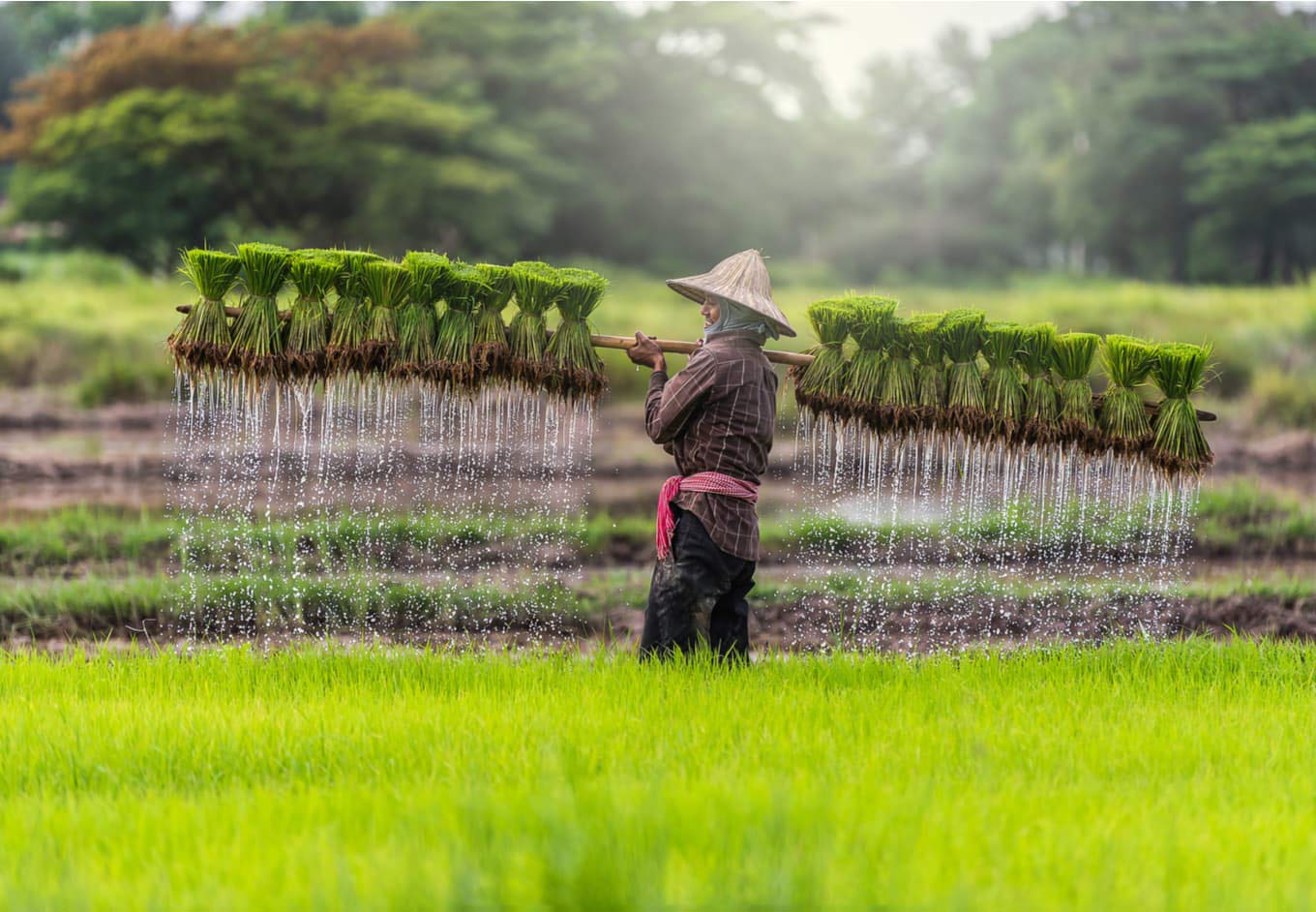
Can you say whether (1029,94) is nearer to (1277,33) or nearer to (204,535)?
(1277,33)

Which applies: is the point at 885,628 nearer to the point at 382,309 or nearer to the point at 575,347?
the point at 575,347

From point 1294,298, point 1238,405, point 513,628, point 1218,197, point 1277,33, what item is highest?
point 1277,33

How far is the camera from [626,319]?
22.3 meters

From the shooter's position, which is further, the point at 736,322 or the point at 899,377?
the point at 899,377

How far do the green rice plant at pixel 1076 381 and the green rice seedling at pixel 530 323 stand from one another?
Answer: 2621 mm

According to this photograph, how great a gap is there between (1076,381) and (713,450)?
215 centimetres

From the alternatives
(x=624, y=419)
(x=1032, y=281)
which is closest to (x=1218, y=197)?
(x=1032, y=281)

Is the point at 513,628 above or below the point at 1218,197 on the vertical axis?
below

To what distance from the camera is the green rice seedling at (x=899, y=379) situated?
240 inches

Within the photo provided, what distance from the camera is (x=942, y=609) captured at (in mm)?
7957

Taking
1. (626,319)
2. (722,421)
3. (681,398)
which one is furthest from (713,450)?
(626,319)

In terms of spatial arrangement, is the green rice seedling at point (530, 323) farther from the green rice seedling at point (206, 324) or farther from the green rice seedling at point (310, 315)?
the green rice seedling at point (206, 324)

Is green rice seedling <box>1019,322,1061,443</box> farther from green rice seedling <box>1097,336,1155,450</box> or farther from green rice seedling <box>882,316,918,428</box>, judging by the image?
green rice seedling <box>882,316,918,428</box>

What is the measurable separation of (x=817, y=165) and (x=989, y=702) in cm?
3728
